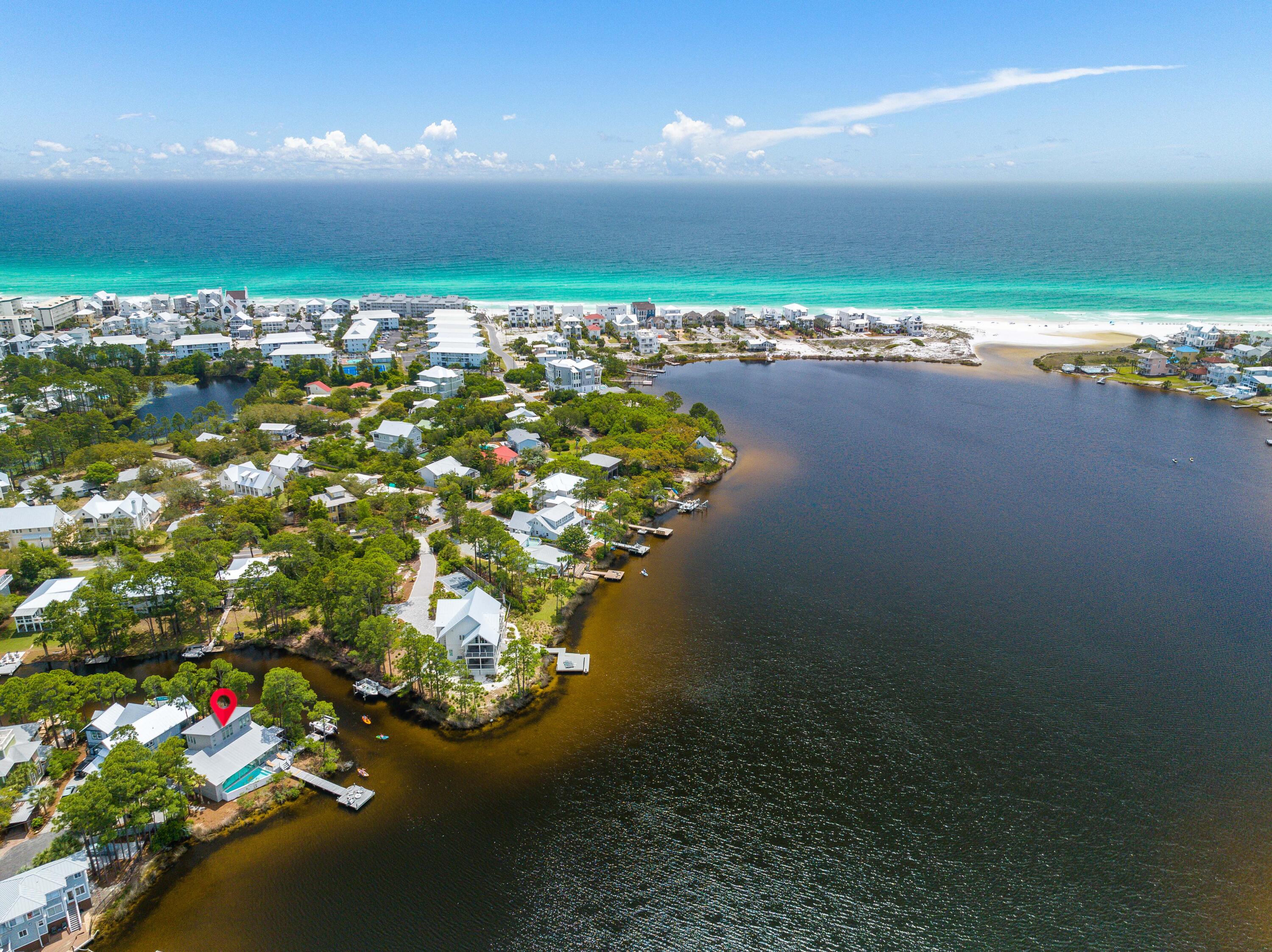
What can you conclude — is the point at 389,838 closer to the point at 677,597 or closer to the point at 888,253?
the point at 677,597

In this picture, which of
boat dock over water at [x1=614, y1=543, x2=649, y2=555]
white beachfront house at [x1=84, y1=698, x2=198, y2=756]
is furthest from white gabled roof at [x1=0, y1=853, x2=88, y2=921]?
boat dock over water at [x1=614, y1=543, x2=649, y2=555]

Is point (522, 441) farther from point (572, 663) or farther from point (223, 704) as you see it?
point (223, 704)

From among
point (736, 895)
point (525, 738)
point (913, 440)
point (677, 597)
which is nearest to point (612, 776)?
point (525, 738)

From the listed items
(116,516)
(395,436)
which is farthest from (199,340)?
(116,516)

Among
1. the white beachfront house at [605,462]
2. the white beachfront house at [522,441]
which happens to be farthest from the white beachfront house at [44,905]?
the white beachfront house at [522,441]

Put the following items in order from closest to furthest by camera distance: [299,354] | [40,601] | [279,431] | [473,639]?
[473,639]
[40,601]
[279,431]
[299,354]

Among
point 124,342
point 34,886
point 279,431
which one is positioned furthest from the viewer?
point 124,342

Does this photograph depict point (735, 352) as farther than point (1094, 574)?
Yes
